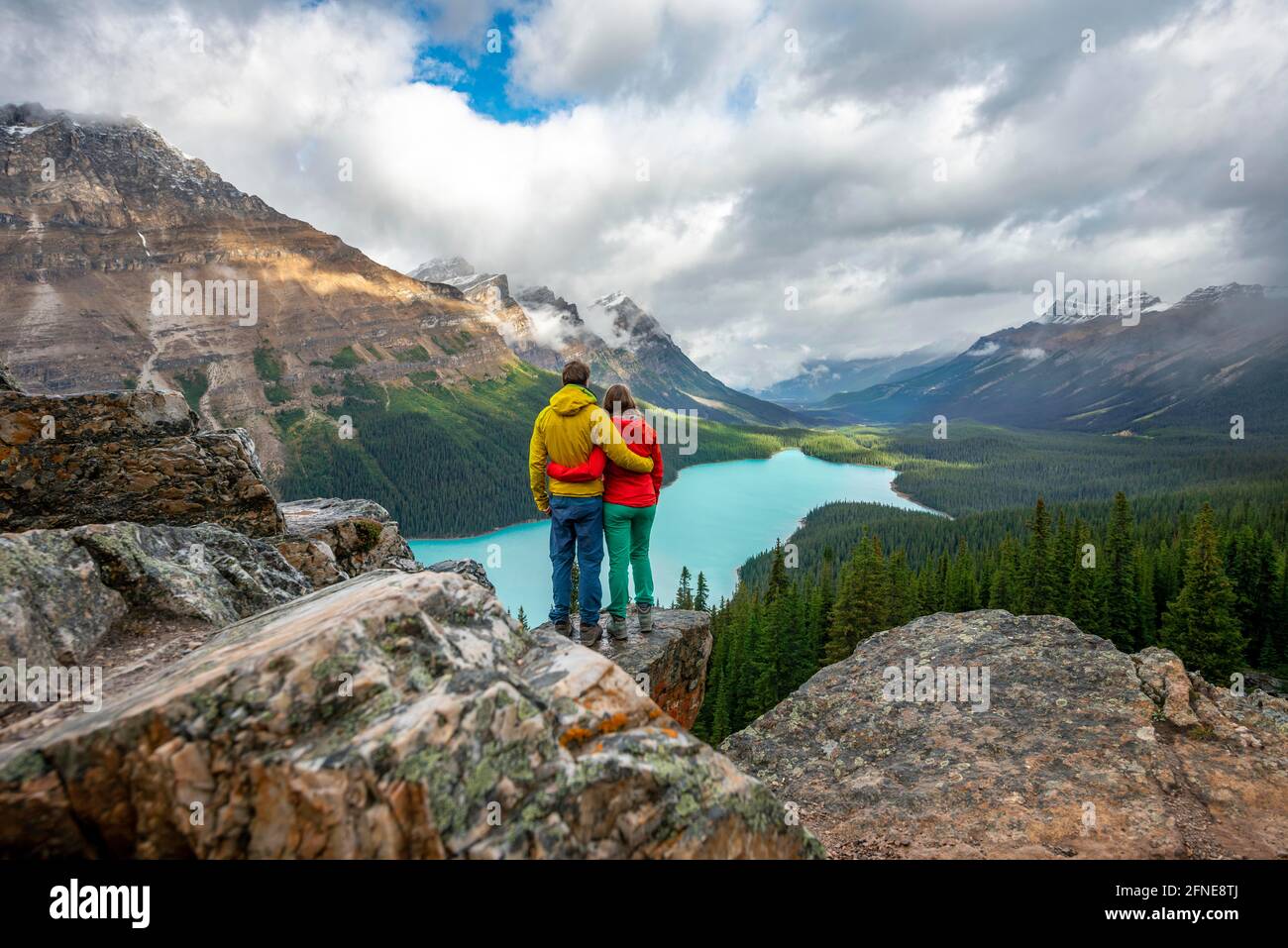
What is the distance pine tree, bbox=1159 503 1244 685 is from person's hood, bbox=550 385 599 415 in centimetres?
4194

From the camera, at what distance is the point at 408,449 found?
19975cm

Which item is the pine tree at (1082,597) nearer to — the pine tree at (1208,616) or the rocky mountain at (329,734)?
the pine tree at (1208,616)

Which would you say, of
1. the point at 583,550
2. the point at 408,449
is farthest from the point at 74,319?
the point at 583,550

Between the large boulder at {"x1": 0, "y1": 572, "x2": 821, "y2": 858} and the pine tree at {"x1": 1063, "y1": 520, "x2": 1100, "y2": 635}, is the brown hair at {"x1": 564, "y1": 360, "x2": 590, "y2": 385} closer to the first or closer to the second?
the large boulder at {"x1": 0, "y1": 572, "x2": 821, "y2": 858}

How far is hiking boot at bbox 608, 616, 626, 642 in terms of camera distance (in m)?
10.4

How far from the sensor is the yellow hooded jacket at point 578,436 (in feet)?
28.4

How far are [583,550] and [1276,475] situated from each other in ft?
642

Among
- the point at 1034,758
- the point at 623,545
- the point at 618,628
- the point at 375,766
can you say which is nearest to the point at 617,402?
the point at 623,545

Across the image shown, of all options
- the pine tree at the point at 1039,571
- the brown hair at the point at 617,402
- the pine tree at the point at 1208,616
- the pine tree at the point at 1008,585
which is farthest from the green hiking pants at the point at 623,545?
the pine tree at the point at 1039,571

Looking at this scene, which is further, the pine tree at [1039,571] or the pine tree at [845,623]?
the pine tree at [1039,571]

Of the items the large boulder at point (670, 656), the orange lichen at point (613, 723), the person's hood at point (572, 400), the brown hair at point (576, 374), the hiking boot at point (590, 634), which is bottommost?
the large boulder at point (670, 656)

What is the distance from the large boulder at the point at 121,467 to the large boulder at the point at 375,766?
629 centimetres

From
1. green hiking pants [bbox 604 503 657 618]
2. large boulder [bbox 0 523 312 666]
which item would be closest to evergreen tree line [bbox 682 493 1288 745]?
green hiking pants [bbox 604 503 657 618]

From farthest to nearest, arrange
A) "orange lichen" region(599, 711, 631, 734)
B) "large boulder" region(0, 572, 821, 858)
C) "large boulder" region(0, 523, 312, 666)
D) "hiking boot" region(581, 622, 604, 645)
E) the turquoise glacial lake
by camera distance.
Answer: the turquoise glacial lake → "hiking boot" region(581, 622, 604, 645) → "large boulder" region(0, 523, 312, 666) → "orange lichen" region(599, 711, 631, 734) → "large boulder" region(0, 572, 821, 858)
